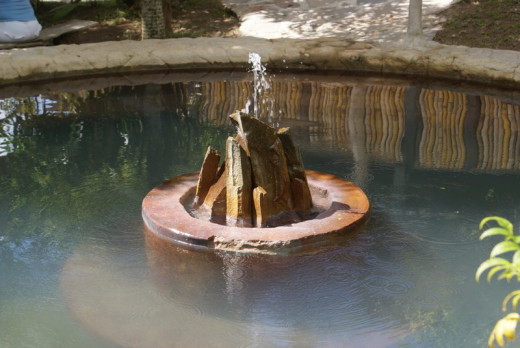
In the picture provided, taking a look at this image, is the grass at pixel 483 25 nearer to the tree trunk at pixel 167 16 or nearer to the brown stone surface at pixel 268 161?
the tree trunk at pixel 167 16

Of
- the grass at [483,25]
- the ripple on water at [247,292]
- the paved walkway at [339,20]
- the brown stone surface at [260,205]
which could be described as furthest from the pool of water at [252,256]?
the paved walkway at [339,20]

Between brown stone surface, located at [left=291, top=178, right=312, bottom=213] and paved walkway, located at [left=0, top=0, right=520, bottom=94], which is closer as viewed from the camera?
brown stone surface, located at [left=291, top=178, right=312, bottom=213]

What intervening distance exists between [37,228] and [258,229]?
87.6 inches

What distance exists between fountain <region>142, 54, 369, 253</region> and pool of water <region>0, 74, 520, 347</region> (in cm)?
15

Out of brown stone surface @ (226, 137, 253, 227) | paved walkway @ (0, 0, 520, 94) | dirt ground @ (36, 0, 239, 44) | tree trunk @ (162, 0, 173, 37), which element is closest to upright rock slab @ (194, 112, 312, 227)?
brown stone surface @ (226, 137, 253, 227)

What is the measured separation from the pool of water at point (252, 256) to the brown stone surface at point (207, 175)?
626 mm

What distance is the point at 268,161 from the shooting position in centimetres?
623

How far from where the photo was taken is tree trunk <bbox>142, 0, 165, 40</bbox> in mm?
14469

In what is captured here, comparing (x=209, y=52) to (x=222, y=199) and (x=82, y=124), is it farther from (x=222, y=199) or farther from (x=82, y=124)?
(x=222, y=199)

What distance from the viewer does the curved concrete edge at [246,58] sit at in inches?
464

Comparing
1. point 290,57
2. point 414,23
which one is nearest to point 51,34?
point 290,57

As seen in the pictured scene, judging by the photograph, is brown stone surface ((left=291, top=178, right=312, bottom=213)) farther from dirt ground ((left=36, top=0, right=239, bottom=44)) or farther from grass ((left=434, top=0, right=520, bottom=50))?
dirt ground ((left=36, top=0, right=239, bottom=44))

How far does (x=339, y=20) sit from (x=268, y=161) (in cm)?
969

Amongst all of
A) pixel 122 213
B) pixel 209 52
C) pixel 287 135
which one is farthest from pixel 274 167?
pixel 209 52
